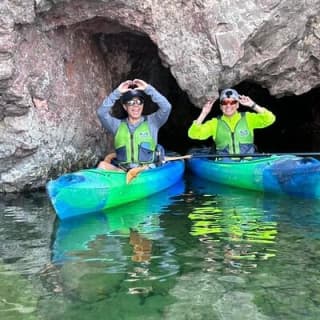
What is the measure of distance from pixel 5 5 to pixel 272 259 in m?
4.45

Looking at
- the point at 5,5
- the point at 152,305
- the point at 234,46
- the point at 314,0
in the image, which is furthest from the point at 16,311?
the point at 314,0

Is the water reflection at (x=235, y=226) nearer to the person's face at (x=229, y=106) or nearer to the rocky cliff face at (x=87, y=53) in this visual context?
the person's face at (x=229, y=106)

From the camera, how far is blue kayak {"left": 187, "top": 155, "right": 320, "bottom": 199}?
287 inches

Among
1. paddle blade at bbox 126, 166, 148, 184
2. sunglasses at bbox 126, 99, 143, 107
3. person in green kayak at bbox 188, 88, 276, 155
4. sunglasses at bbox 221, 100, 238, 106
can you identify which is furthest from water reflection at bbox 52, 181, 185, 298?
sunglasses at bbox 221, 100, 238, 106

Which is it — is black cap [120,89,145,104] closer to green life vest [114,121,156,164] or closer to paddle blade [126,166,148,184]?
green life vest [114,121,156,164]

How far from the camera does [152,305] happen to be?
12.7 feet

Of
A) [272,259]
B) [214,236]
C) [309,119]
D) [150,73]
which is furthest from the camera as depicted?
[309,119]

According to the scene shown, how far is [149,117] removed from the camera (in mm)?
8070

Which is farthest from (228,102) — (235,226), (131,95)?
(235,226)

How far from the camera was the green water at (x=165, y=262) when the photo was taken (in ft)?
12.6

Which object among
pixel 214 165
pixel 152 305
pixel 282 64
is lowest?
pixel 152 305

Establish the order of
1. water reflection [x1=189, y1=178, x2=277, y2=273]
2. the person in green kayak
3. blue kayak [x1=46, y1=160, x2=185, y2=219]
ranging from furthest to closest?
the person in green kayak, blue kayak [x1=46, y1=160, x2=185, y2=219], water reflection [x1=189, y1=178, x2=277, y2=273]

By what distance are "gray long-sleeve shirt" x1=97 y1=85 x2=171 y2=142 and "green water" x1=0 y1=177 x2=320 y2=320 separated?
4.47 ft

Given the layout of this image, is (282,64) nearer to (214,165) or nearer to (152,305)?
(214,165)
